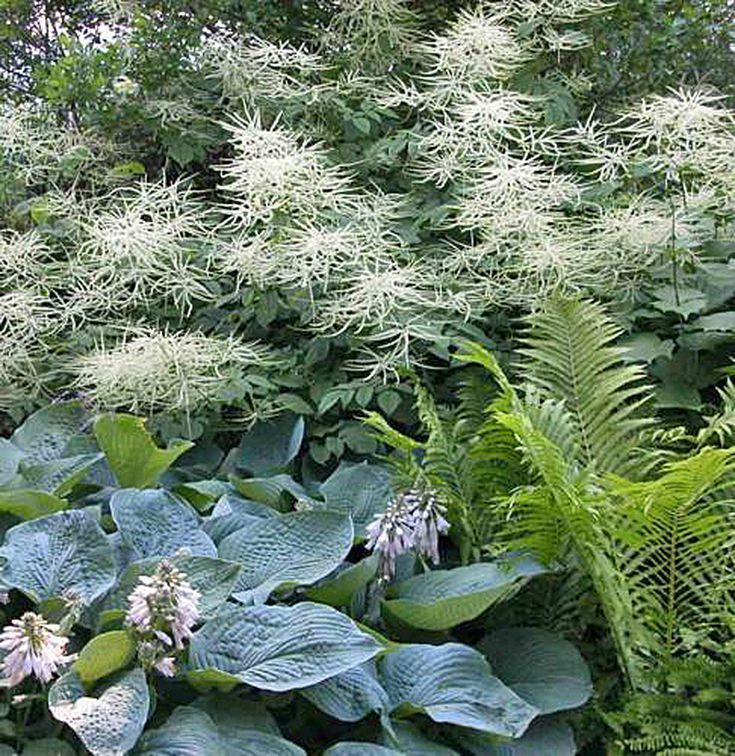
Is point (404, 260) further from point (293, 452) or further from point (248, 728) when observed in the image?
point (248, 728)

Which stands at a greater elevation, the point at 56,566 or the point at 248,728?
the point at 56,566

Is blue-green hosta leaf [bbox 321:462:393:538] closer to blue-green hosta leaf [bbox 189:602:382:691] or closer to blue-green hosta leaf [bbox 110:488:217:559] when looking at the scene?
blue-green hosta leaf [bbox 110:488:217:559]

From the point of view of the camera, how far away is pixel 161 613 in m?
1.43

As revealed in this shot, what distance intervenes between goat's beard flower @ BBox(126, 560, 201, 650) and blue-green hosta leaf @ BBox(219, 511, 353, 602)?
12.3 inches

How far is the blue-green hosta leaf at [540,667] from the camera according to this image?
1.76 metres

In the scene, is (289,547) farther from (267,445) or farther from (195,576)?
(267,445)

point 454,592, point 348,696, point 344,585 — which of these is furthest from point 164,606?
point 454,592

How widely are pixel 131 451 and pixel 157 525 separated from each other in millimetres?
279

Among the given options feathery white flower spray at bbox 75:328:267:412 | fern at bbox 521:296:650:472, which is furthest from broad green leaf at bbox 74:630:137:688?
fern at bbox 521:296:650:472

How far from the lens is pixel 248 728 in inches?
59.7

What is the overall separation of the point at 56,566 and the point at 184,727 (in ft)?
1.35

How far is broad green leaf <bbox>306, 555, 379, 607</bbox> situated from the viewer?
1.82 m

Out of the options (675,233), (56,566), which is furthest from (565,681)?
(675,233)

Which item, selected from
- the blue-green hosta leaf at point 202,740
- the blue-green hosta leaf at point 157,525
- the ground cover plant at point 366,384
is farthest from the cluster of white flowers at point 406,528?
the blue-green hosta leaf at point 202,740
